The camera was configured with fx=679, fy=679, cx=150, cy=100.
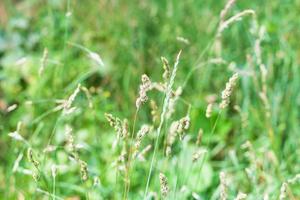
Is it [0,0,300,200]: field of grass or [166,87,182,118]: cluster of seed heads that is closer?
[166,87,182,118]: cluster of seed heads

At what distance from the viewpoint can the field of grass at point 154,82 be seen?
2604 mm

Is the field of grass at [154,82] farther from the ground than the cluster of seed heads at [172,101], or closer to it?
closer to it

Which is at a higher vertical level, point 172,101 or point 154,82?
point 172,101

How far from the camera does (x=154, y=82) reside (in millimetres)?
2809

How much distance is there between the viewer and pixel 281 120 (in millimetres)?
2830

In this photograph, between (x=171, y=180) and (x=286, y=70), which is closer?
(x=171, y=180)

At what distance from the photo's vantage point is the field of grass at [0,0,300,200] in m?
2.60

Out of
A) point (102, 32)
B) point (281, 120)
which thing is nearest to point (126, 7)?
point (102, 32)

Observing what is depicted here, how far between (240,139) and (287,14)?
0.70 metres

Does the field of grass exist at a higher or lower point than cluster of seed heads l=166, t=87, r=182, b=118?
lower

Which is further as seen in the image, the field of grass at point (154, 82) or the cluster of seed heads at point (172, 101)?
the field of grass at point (154, 82)

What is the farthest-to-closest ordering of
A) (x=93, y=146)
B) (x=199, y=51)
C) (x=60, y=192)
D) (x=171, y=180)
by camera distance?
(x=199, y=51), (x=93, y=146), (x=60, y=192), (x=171, y=180)

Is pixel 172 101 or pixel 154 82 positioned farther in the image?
pixel 154 82

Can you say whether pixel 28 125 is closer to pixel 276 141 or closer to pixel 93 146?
pixel 93 146
